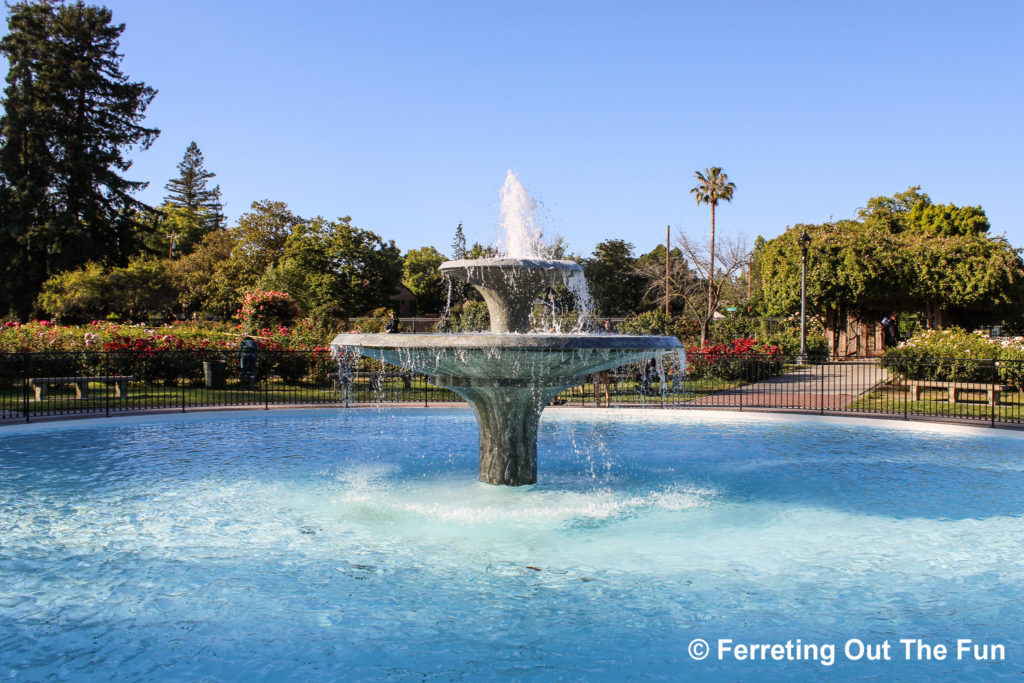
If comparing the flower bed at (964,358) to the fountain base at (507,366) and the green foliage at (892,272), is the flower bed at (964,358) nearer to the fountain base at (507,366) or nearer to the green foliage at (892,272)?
the fountain base at (507,366)

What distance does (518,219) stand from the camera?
34.2 feet

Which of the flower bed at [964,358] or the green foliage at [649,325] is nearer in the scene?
the flower bed at [964,358]

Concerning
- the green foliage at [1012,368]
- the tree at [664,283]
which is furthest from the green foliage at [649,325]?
the tree at [664,283]

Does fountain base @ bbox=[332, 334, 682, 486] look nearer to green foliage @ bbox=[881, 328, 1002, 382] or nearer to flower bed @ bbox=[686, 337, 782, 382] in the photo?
green foliage @ bbox=[881, 328, 1002, 382]

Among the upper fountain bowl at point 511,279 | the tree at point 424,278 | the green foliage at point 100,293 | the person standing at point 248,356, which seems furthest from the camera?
the tree at point 424,278

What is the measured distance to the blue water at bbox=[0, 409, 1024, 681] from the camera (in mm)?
4410

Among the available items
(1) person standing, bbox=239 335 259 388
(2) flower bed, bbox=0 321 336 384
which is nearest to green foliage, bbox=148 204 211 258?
(2) flower bed, bbox=0 321 336 384

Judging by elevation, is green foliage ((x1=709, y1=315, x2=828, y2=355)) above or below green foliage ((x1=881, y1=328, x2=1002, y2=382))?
above

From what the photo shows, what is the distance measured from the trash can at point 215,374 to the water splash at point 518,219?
47.6 feet

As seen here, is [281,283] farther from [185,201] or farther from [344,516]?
[185,201]

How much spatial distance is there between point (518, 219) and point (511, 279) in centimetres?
183

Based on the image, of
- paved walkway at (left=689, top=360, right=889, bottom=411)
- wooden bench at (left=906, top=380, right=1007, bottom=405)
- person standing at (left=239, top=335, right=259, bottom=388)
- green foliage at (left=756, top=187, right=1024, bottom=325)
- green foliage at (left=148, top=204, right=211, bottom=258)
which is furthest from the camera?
green foliage at (left=148, top=204, right=211, bottom=258)

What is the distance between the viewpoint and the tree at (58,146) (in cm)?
4116

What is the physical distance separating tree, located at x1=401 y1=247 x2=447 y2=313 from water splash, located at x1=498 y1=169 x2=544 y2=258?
57.8 metres
